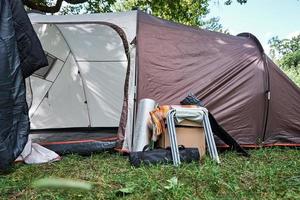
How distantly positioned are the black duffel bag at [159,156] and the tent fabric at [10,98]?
1.03 metres

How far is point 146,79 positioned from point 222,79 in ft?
3.20

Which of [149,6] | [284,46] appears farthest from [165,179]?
[284,46]

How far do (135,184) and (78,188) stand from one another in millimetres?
2086

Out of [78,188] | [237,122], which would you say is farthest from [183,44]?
[78,188]

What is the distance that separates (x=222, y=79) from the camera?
14.8 feet

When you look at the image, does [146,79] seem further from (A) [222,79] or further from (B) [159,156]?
(B) [159,156]

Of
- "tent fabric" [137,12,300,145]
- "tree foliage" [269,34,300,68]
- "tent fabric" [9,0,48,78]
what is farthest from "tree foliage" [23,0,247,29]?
"tree foliage" [269,34,300,68]

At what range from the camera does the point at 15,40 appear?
3406 millimetres

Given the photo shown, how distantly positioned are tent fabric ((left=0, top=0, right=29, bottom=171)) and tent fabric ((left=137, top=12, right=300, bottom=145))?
1.23 metres

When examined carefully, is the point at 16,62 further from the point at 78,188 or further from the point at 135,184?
the point at 78,188

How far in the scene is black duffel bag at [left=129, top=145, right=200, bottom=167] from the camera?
3285mm

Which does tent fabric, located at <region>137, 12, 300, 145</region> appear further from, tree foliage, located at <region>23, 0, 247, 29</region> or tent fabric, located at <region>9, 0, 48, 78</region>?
tree foliage, located at <region>23, 0, 247, 29</region>

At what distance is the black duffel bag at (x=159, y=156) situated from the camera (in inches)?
129

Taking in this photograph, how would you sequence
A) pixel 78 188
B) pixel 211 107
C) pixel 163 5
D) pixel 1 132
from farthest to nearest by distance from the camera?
pixel 163 5, pixel 211 107, pixel 1 132, pixel 78 188
